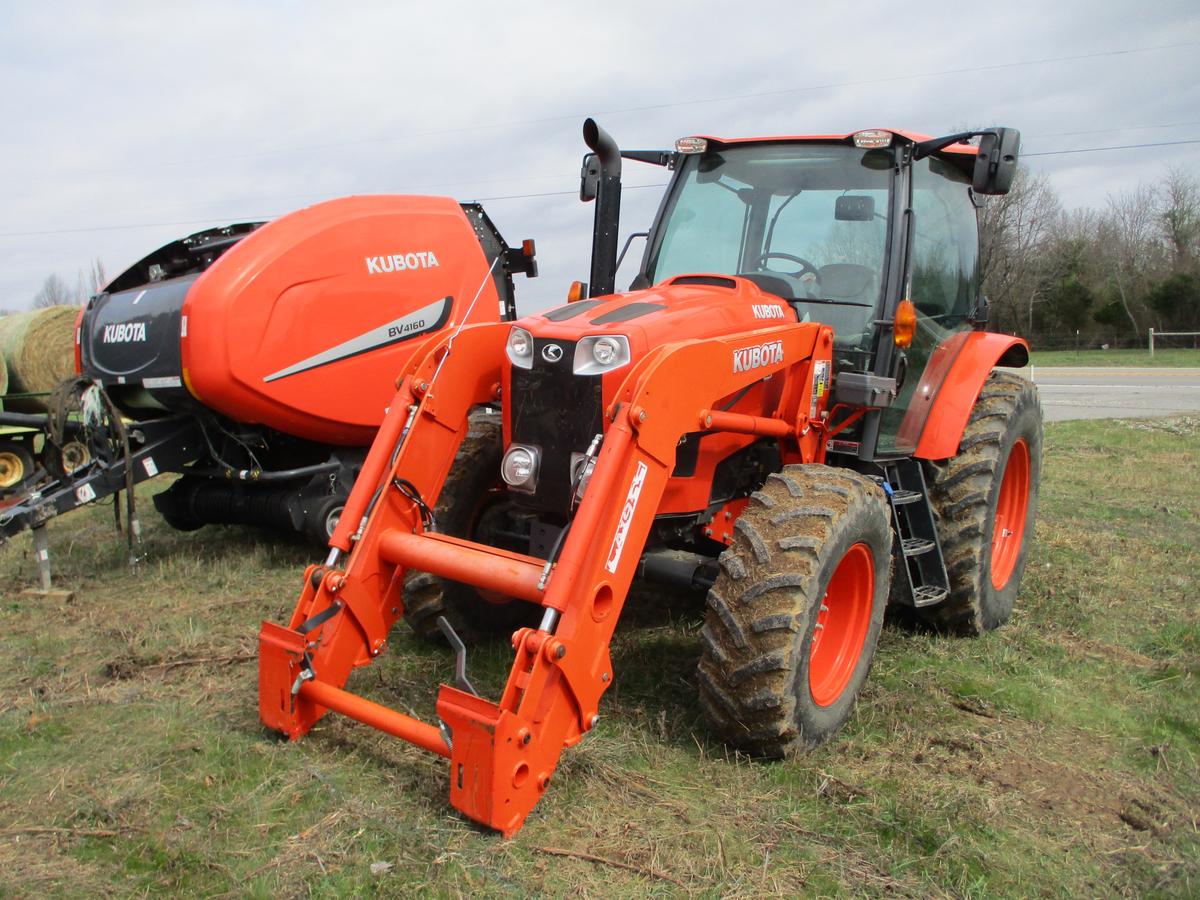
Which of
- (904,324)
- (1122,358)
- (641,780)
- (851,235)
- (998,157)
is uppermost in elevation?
(998,157)

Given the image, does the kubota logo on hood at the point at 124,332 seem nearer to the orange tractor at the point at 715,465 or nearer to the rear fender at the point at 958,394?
the orange tractor at the point at 715,465

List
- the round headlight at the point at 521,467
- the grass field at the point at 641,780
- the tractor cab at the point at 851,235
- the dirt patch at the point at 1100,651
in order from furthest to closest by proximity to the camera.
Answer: the dirt patch at the point at 1100,651, the tractor cab at the point at 851,235, the round headlight at the point at 521,467, the grass field at the point at 641,780

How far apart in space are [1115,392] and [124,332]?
17.7 m

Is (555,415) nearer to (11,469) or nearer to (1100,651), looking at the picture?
(1100,651)

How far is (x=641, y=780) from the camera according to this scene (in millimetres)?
3281

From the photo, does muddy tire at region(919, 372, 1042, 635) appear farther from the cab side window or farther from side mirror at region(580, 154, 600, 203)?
side mirror at region(580, 154, 600, 203)

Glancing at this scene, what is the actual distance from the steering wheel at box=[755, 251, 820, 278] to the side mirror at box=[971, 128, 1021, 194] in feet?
2.56

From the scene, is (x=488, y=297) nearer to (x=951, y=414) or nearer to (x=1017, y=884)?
(x=951, y=414)

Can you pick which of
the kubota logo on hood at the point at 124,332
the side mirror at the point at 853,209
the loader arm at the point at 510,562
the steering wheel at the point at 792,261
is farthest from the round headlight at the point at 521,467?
the kubota logo on hood at the point at 124,332

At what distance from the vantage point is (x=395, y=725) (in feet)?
10.3

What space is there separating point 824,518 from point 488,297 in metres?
4.23

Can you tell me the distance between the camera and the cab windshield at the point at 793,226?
14.3 feet

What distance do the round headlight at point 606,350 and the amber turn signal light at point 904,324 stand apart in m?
1.33

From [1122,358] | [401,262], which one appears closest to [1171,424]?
[401,262]
